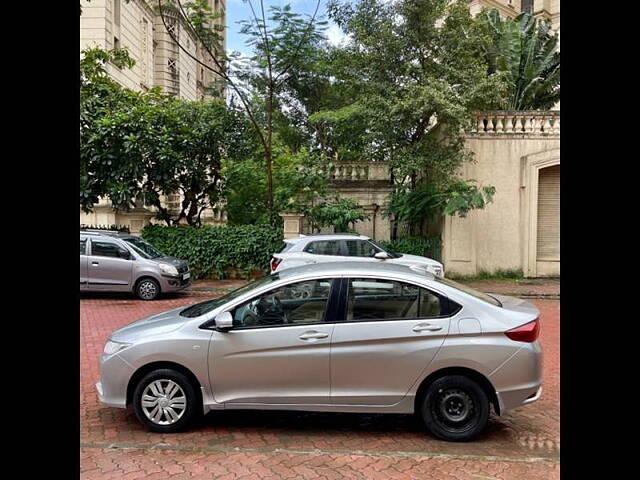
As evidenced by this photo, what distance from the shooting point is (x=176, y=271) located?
1331 cm

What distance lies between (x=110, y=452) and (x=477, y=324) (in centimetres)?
340

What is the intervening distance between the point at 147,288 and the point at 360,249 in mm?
5532

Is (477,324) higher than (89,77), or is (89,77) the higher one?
(89,77)

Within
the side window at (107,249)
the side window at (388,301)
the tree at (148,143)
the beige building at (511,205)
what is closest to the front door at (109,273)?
the side window at (107,249)

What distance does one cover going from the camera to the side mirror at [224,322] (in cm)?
465

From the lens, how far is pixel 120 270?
1306cm

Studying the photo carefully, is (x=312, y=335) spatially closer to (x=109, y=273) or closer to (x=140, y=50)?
(x=109, y=273)

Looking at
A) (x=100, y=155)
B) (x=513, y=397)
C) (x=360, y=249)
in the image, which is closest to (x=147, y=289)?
(x=100, y=155)

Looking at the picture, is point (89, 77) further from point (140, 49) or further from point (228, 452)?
point (228, 452)

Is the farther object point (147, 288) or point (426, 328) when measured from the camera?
point (147, 288)

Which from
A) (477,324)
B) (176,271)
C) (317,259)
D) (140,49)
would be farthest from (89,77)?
(477,324)

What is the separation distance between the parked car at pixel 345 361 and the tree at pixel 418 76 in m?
10.9

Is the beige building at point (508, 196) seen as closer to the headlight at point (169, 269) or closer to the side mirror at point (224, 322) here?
the headlight at point (169, 269)
